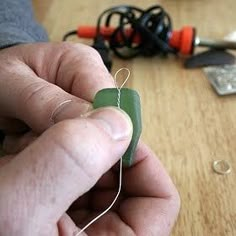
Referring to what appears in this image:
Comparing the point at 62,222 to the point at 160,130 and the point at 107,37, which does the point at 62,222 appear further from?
the point at 107,37

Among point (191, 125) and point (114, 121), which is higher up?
point (114, 121)

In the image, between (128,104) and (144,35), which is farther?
(144,35)

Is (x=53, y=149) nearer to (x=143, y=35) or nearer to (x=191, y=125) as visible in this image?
(x=191, y=125)

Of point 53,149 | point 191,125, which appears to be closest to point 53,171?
point 53,149

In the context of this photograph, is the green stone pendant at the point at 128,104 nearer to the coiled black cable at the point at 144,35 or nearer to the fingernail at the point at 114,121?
the fingernail at the point at 114,121

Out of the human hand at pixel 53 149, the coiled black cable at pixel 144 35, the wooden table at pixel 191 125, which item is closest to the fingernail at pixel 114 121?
the human hand at pixel 53 149
